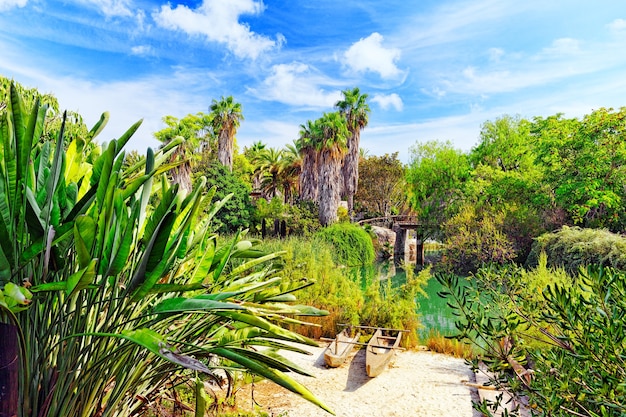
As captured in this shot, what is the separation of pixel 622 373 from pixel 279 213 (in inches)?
813

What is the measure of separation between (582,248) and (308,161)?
14.0 m

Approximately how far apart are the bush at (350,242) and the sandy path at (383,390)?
14.6 m

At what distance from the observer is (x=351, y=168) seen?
1065 inches

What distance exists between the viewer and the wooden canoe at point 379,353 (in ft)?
18.1

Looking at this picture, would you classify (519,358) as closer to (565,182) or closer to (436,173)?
(565,182)

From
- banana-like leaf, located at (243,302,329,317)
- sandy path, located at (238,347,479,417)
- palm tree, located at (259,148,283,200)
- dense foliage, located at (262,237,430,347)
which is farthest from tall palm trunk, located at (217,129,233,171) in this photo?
Result: banana-like leaf, located at (243,302,329,317)

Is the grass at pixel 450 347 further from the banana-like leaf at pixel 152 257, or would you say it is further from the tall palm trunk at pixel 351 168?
the tall palm trunk at pixel 351 168

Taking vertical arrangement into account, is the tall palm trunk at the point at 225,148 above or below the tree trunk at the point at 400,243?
above

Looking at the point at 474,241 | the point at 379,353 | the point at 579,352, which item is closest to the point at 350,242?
the point at 474,241

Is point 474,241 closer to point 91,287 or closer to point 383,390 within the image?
point 383,390

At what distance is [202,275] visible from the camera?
1.64 meters

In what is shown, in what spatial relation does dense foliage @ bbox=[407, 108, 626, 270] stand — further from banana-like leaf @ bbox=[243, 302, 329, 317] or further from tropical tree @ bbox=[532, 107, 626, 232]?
banana-like leaf @ bbox=[243, 302, 329, 317]

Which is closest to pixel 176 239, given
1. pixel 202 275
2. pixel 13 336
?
pixel 202 275

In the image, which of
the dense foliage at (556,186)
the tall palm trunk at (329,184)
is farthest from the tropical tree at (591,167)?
the tall palm trunk at (329,184)
